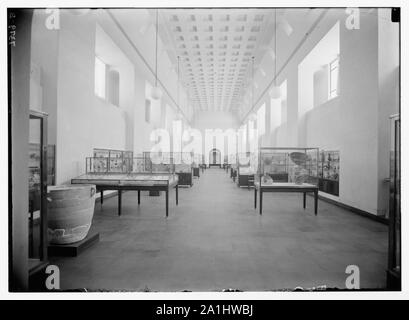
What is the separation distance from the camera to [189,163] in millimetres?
10703

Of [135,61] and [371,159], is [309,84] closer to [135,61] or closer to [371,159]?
[371,159]

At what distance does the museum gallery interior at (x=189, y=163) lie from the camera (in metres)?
2.31

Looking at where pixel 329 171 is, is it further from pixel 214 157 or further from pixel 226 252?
pixel 214 157

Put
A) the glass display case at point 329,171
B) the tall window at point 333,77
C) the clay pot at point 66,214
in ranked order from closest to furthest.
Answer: the clay pot at point 66,214
the glass display case at point 329,171
the tall window at point 333,77

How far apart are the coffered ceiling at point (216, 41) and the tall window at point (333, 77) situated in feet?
8.64

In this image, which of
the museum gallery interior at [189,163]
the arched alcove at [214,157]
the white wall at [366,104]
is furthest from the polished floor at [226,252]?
the arched alcove at [214,157]

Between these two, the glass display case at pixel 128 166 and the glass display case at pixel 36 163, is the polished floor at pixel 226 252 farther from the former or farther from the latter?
the glass display case at pixel 128 166

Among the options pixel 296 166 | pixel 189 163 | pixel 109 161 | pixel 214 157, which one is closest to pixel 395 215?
pixel 109 161

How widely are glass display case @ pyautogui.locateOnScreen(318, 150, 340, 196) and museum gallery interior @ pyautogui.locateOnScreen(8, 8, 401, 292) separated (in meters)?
0.07

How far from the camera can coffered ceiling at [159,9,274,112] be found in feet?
27.5

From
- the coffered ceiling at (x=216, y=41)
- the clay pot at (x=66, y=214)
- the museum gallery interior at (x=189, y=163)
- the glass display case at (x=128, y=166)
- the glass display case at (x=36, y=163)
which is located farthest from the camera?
the coffered ceiling at (x=216, y=41)

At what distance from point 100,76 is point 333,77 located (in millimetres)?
8226
